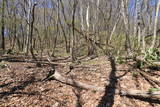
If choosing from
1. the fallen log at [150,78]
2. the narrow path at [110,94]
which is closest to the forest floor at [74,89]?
the narrow path at [110,94]

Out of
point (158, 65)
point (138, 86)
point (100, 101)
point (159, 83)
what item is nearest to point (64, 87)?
point (100, 101)

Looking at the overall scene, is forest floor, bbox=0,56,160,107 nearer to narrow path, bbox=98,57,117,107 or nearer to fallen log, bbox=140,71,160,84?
narrow path, bbox=98,57,117,107

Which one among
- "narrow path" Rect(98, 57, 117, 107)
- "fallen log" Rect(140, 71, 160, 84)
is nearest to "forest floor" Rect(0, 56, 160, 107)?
"narrow path" Rect(98, 57, 117, 107)

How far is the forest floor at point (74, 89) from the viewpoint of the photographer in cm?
358

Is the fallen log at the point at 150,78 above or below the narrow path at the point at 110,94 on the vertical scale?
above

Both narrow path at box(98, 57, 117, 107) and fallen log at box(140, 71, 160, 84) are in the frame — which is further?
fallen log at box(140, 71, 160, 84)

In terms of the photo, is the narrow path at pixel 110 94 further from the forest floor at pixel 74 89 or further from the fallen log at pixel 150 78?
the fallen log at pixel 150 78

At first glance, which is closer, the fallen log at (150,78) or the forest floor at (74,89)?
the forest floor at (74,89)

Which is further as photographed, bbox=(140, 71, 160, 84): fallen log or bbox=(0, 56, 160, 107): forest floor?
bbox=(140, 71, 160, 84): fallen log

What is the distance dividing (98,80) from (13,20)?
1333 cm

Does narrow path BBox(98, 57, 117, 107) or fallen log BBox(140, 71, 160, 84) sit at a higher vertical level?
fallen log BBox(140, 71, 160, 84)

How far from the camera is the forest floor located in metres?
3.58

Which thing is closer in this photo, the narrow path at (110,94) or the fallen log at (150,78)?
the narrow path at (110,94)

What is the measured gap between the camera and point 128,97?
146 inches
